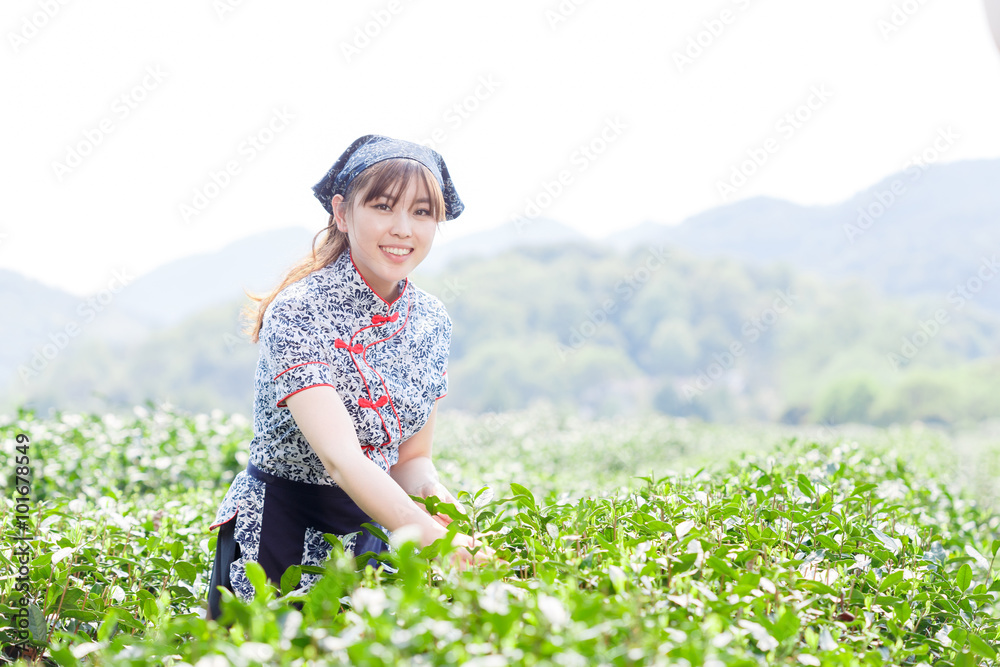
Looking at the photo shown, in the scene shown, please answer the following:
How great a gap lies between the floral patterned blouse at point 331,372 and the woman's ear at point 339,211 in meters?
0.08

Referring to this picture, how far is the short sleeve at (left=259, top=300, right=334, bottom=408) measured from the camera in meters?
1.57

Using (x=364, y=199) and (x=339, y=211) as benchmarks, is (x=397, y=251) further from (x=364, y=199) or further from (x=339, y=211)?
(x=339, y=211)

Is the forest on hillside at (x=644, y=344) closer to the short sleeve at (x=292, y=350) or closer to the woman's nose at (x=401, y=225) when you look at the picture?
the woman's nose at (x=401, y=225)

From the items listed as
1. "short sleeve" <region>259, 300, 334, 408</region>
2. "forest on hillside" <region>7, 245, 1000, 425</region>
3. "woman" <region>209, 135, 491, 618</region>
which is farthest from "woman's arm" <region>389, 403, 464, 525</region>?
"forest on hillside" <region>7, 245, 1000, 425</region>

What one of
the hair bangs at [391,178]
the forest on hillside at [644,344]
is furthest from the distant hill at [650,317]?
the hair bangs at [391,178]

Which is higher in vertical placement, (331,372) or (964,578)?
(331,372)

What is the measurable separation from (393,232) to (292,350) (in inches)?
15.1

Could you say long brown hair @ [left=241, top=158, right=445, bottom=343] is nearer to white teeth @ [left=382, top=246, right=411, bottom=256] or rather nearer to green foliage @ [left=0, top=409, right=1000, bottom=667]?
white teeth @ [left=382, top=246, right=411, bottom=256]

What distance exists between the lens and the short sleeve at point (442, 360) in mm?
1994

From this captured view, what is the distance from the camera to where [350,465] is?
1.48 meters

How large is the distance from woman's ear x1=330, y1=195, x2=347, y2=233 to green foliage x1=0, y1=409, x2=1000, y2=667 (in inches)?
32.2

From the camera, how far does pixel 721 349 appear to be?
174 feet

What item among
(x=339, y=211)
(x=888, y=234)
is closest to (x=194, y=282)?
(x=888, y=234)

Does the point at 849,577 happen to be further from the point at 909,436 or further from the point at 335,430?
the point at 909,436
